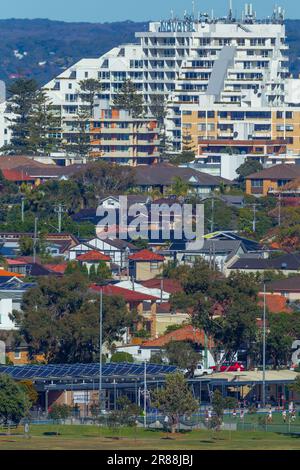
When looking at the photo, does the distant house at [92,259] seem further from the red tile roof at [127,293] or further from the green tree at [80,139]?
the green tree at [80,139]

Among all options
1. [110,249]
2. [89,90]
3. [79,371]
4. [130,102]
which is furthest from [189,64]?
[79,371]

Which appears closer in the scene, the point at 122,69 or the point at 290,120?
the point at 290,120

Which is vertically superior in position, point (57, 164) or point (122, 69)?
point (122, 69)

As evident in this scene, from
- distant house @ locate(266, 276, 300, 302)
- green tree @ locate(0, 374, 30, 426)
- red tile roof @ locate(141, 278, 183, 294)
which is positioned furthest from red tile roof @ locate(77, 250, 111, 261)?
green tree @ locate(0, 374, 30, 426)

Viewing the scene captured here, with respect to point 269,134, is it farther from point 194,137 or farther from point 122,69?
point 122,69

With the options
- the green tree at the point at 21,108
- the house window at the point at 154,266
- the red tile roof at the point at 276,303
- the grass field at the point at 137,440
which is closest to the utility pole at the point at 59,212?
the house window at the point at 154,266
